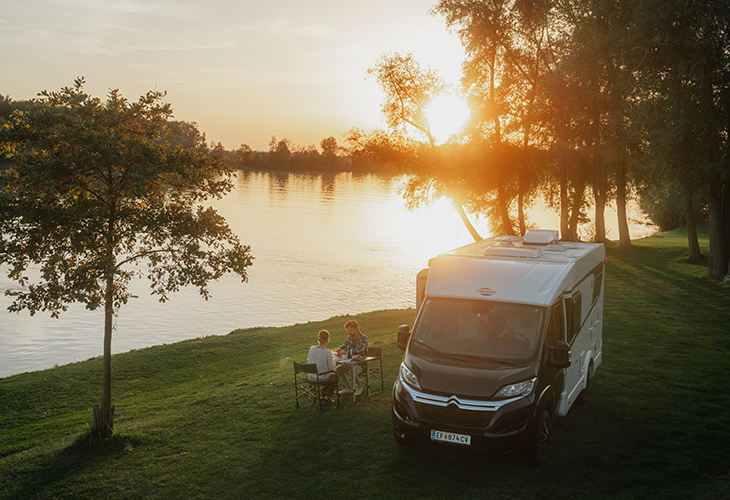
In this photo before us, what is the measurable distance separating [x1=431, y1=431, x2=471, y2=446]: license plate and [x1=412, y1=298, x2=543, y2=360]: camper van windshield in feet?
3.77

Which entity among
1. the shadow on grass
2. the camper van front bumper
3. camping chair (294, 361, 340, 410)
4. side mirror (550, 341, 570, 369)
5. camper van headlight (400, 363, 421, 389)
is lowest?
the shadow on grass

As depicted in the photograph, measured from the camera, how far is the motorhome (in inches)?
317

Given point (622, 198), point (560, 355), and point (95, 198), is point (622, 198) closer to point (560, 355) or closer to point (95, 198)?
point (560, 355)

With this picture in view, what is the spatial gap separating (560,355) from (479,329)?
4.16ft

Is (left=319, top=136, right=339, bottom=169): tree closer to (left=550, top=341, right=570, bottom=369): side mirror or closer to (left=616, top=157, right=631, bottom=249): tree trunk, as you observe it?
(left=616, top=157, right=631, bottom=249): tree trunk

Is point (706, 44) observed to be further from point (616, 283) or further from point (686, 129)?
point (616, 283)

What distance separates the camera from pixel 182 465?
30.3ft

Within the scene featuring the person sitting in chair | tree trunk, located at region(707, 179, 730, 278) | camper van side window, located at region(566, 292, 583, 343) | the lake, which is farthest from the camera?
the lake

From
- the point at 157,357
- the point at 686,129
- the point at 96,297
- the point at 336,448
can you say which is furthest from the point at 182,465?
the point at 686,129

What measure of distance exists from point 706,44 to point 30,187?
24.1 metres

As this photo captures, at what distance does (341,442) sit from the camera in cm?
975

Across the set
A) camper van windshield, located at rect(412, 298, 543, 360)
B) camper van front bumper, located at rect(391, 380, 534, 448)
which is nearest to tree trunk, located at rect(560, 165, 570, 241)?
camper van windshield, located at rect(412, 298, 543, 360)

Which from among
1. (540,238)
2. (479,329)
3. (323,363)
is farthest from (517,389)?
(323,363)

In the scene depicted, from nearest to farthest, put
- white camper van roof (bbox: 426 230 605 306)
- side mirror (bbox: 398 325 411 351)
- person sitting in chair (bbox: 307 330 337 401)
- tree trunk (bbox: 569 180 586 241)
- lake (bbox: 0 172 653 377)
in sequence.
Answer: white camper van roof (bbox: 426 230 605 306)
side mirror (bbox: 398 325 411 351)
person sitting in chair (bbox: 307 330 337 401)
lake (bbox: 0 172 653 377)
tree trunk (bbox: 569 180 586 241)
